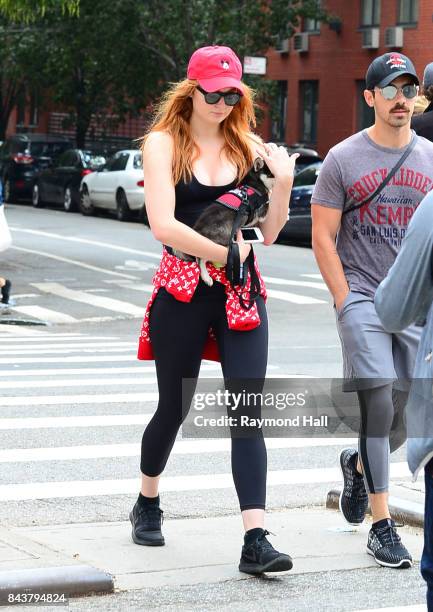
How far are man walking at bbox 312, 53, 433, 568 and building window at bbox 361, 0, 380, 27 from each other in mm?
33847

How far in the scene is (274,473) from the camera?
307 inches

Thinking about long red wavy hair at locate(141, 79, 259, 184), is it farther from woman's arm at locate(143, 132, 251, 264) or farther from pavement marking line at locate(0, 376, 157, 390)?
pavement marking line at locate(0, 376, 157, 390)

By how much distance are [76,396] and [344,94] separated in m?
31.1

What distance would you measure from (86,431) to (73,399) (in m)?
1.30

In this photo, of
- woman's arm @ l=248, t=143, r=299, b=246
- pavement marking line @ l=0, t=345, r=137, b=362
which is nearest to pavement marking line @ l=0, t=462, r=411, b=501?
woman's arm @ l=248, t=143, r=299, b=246

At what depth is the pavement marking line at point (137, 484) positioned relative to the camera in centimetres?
706

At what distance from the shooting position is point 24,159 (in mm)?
41531

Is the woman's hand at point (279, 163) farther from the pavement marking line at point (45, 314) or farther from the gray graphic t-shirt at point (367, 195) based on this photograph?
the pavement marking line at point (45, 314)

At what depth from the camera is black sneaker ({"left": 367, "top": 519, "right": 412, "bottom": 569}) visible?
18.0ft

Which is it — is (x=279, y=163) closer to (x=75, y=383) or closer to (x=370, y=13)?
(x=75, y=383)

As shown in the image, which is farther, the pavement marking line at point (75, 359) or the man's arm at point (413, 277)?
the pavement marking line at point (75, 359)

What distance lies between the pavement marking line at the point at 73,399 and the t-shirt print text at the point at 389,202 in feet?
15.2

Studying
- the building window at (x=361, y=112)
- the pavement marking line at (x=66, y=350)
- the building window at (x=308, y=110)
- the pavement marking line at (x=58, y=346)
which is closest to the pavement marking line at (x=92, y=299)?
the pavement marking line at (x=58, y=346)

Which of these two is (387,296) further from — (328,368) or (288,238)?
(288,238)
